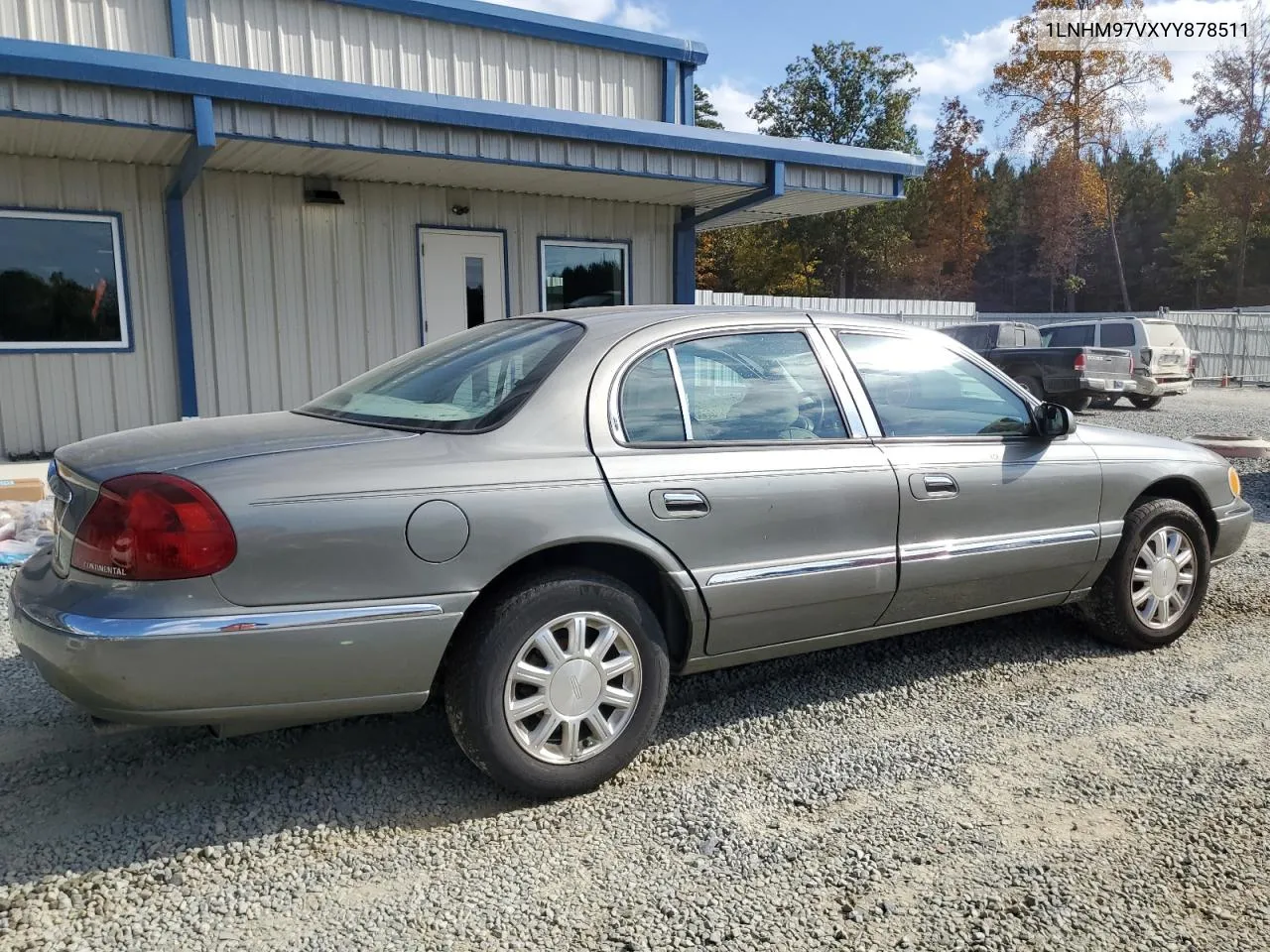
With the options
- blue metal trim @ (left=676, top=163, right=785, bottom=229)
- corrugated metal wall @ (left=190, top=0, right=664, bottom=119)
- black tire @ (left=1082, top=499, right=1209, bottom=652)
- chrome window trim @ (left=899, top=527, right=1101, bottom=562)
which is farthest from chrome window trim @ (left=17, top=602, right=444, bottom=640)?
corrugated metal wall @ (left=190, top=0, right=664, bottom=119)

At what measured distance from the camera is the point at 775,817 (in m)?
2.83

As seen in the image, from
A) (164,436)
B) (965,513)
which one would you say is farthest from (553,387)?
(965,513)

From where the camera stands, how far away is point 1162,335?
56.7ft

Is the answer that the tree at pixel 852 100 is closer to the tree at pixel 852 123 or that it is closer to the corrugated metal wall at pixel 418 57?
the tree at pixel 852 123

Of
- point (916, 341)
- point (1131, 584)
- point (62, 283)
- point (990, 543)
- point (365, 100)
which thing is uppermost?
point (365, 100)

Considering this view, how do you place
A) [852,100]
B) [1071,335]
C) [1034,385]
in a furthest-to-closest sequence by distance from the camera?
[852,100]
[1071,335]
[1034,385]

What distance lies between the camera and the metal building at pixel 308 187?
7.17 m

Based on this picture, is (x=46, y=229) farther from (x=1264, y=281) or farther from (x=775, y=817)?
(x=1264, y=281)

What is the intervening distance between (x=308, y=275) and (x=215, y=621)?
24.3 feet

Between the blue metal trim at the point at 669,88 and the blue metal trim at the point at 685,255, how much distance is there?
3.81 ft

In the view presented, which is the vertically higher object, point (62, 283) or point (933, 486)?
point (62, 283)

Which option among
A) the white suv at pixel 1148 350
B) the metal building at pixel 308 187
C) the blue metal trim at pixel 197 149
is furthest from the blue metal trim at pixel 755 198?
the white suv at pixel 1148 350

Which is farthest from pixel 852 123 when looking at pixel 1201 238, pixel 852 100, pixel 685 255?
pixel 685 255

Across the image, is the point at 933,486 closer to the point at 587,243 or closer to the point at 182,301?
the point at 182,301
